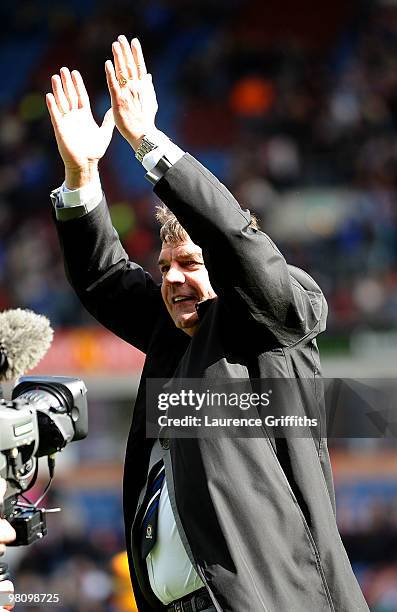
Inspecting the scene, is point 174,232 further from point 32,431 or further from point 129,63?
point 32,431

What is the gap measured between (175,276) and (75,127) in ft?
1.36

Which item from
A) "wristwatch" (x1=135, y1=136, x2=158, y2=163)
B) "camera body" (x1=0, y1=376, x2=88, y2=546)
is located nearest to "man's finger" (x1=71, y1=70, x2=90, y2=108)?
"wristwatch" (x1=135, y1=136, x2=158, y2=163)

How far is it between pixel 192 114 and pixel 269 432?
10033mm

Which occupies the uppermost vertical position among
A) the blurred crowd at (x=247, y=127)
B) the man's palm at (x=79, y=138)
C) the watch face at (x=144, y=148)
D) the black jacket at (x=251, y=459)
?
the blurred crowd at (x=247, y=127)

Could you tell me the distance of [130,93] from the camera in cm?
226

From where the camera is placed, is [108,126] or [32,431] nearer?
[32,431]

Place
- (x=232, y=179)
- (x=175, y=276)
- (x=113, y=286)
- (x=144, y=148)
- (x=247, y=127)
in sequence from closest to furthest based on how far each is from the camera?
(x=144, y=148)
(x=175, y=276)
(x=113, y=286)
(x=232, y=179)
(x=247, y=127)

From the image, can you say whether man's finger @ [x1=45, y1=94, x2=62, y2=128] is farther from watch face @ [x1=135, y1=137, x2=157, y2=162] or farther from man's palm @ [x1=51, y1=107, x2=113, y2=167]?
watch face @ [x1=135, y1=137, x2=157, y2=162]

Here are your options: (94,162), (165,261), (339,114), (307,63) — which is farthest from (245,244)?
(307,63)

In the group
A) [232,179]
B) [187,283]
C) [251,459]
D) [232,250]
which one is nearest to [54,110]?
[187,283]

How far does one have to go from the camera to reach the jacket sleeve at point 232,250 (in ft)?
6.92

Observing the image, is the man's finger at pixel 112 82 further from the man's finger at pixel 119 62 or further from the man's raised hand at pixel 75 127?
the man's raised hand at pixel 75 127

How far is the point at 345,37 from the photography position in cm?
1270

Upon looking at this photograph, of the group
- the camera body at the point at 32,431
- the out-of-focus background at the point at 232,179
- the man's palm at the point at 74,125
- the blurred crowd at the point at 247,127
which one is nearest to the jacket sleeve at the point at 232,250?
the man's palm at the point at 74,125
